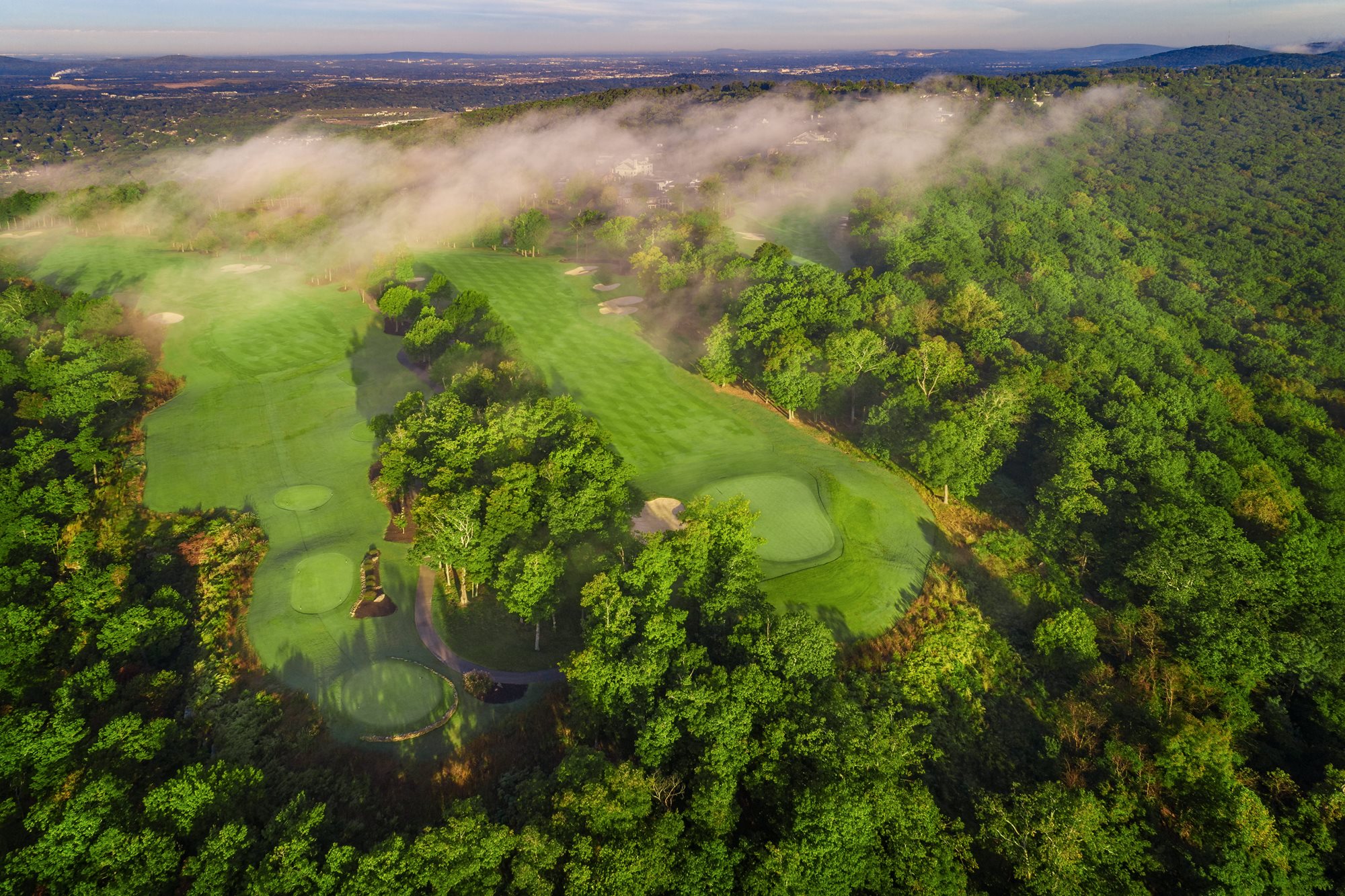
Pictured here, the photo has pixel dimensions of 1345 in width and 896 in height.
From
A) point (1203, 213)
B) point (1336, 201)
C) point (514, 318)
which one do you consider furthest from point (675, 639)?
point (1336, 201)

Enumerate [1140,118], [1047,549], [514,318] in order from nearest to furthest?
1. [1047,549]
2. [514,318]
3. [1140,118]

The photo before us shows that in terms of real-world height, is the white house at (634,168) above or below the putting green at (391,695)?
above

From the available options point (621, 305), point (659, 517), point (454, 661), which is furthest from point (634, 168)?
point (454, 661)

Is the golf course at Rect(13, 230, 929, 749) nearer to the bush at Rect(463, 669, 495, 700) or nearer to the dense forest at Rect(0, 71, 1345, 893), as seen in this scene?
the bush at Rect(463, 669, 495, 700)

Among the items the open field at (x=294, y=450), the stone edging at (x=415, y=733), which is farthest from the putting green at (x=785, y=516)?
the stone edging at (x=415, y=733)

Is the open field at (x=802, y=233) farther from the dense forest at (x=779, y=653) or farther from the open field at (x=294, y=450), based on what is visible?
the open field at (x=294, y=450)

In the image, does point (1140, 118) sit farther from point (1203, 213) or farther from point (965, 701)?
point (965, 701)
